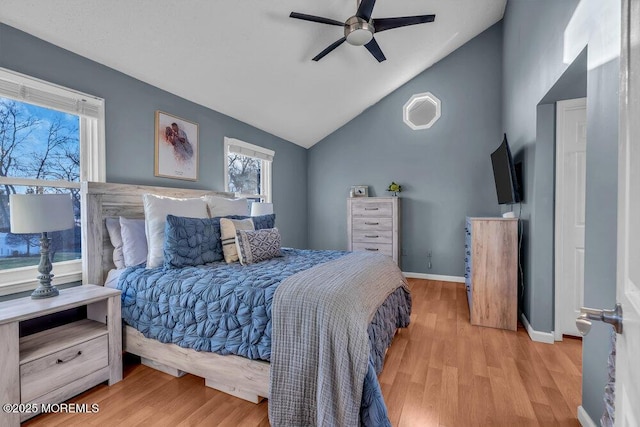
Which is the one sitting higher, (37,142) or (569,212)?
(37,142)

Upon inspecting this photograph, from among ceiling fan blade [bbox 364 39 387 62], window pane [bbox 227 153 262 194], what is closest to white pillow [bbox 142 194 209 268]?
window pane [bbox 227 153 262 194]

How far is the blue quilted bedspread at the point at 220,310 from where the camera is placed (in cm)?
157

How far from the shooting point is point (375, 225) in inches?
179

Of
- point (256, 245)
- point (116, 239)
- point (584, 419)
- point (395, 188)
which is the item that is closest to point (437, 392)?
point (584, 419)

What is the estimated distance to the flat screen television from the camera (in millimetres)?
2814

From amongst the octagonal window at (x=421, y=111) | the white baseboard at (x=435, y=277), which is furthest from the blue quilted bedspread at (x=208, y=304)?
the octagonal window at (x=421, y=111)

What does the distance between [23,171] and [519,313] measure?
4341mm

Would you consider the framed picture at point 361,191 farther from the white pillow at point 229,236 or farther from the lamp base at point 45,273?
the lamp base at point 45,273

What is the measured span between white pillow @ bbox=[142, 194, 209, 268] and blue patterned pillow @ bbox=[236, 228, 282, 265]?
55cm

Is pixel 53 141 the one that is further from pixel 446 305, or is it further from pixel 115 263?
pixel 446 305

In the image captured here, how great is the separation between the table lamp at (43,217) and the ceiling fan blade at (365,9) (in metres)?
2.45

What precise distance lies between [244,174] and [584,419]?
3.91 m

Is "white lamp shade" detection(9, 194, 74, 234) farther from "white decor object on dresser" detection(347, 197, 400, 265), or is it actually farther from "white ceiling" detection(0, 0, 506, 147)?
"white decor object on dresser" detection(347, 197, 400, 265)

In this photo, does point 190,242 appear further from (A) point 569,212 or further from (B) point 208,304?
(A) point 569,212
